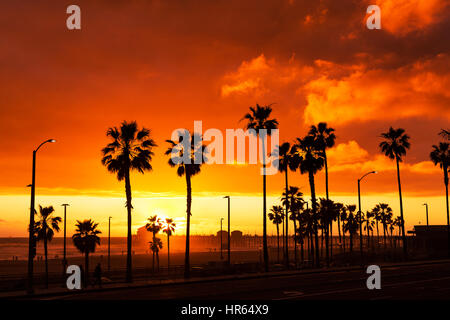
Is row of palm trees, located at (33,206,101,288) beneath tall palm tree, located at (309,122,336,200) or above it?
beneath

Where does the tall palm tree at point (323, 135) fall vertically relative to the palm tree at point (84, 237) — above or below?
above

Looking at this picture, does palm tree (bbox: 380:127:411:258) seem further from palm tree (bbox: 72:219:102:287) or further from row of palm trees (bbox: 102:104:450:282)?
palm tree (bbox: 72:219:102:287)

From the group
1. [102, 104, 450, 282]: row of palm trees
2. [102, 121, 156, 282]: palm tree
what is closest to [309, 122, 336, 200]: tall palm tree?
[102, 104, 450, 282]: row of palm trees

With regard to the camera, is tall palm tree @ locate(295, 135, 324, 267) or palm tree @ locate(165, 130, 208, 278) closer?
palm tree @ locate(165, 130, 208, 278)

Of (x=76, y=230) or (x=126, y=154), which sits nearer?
(x=126, y=154)

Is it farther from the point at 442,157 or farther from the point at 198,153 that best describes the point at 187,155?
the point at 442,157

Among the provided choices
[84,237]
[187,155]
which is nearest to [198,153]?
[187,155]

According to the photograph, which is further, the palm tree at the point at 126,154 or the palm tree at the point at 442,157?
the palm tree at the point at 442,157

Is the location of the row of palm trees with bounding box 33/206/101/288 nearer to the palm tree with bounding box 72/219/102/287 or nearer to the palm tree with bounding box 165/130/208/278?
the palm tree with bounding box 72/219/102/287

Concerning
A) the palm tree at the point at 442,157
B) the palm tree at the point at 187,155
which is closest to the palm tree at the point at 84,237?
the palm tree at the point at 187,155

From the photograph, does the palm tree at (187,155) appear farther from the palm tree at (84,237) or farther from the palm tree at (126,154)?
the palm tree at (84,237)
